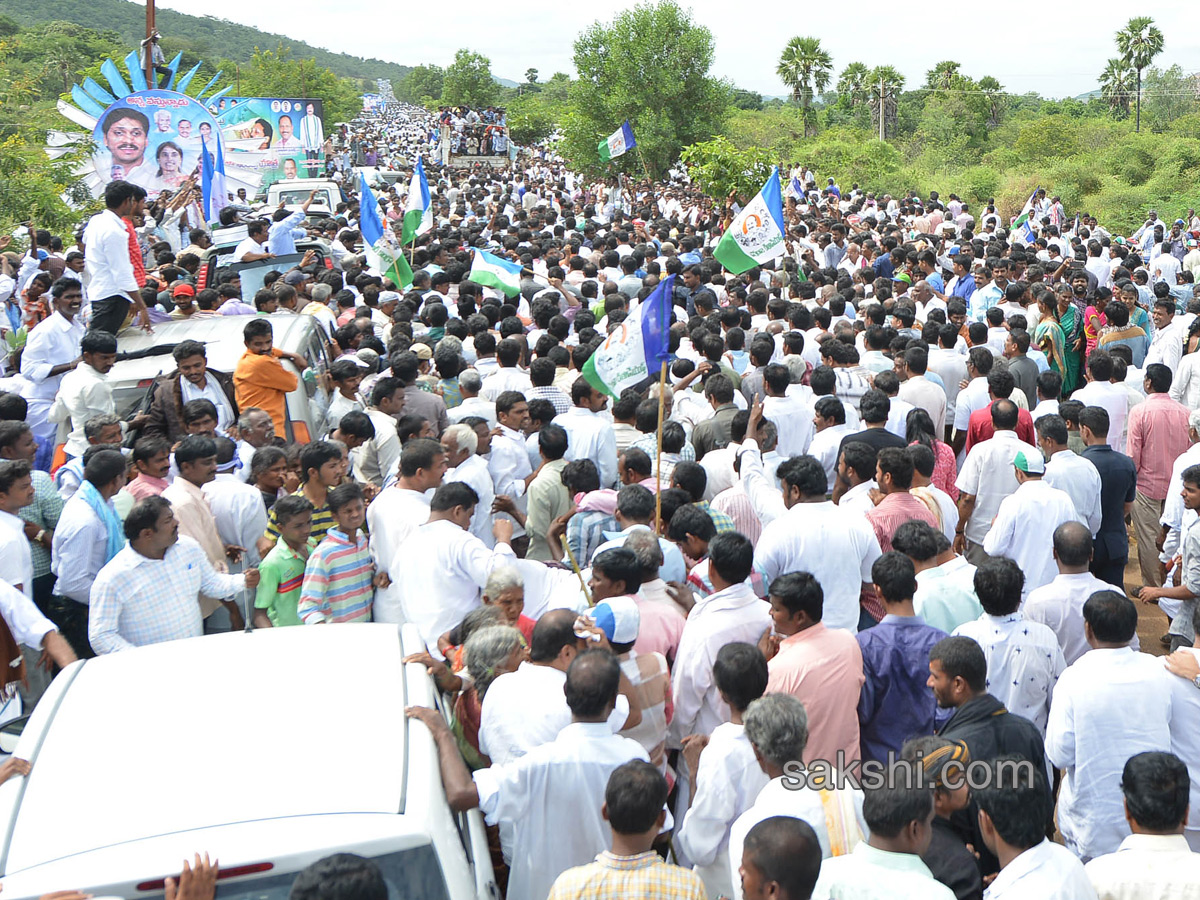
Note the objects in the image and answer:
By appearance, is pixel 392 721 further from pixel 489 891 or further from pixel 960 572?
pixel 960 572

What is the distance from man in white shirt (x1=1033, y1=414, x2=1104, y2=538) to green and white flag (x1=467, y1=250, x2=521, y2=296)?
5.32m

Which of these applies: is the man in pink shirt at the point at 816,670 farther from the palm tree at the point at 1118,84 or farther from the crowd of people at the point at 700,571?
the palm tree at the point at 1118,84

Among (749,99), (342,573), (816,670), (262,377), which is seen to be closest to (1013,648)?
(816,670)

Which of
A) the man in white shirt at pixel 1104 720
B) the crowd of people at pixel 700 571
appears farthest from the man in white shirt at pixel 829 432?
the man in white shirt at pixel 1104 720

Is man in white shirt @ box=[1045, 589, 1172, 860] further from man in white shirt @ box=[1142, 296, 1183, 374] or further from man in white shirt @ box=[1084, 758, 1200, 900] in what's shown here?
man in white shirt @ box=[1142, 296, 1183, 374]

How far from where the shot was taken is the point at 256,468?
20.0 feet

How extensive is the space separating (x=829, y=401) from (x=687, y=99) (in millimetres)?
28036

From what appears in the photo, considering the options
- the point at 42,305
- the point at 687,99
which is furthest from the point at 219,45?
the point at 42,305

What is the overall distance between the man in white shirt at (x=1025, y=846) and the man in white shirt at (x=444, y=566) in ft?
7.79

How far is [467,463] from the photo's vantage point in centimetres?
621

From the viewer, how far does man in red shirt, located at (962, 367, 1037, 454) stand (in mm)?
7230

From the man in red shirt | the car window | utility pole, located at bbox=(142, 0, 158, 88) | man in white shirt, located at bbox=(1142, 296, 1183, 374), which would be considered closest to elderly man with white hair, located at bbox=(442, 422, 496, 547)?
the man in red shirt

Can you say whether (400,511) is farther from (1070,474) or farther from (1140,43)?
(1140,43)

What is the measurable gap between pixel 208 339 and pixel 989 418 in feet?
18.6
